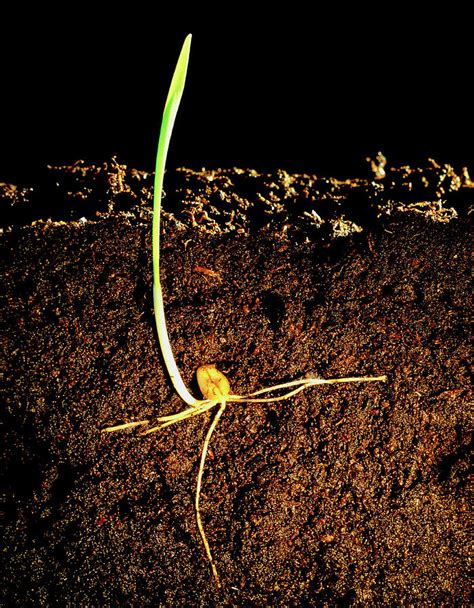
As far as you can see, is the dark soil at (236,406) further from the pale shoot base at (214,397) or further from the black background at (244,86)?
the black background at (244,86)

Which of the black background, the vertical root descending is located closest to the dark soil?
the vertical root descending

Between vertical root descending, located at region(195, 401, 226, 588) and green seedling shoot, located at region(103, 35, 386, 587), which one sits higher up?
green seedling shoot, located at region(103, 35, 386, 587)

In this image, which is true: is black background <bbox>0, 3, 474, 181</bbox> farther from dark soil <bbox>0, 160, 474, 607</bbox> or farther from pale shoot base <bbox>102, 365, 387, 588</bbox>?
pale shoot base <bbox>102, 365, 387, 588</bbox>

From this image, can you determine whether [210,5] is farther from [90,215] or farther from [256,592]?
[256,592]

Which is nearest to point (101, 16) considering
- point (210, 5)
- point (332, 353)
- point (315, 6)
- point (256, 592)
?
point (210, 5)

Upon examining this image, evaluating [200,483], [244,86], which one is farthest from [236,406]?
[244,86]

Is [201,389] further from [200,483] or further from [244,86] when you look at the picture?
[244,86]

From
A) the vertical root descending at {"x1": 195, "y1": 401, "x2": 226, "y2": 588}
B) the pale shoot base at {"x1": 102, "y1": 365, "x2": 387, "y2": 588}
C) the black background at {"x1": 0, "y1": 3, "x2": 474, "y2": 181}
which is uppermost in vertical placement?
the black background at {"x1": 0, "y1": 3, "x2": 474, "y2": 181}
